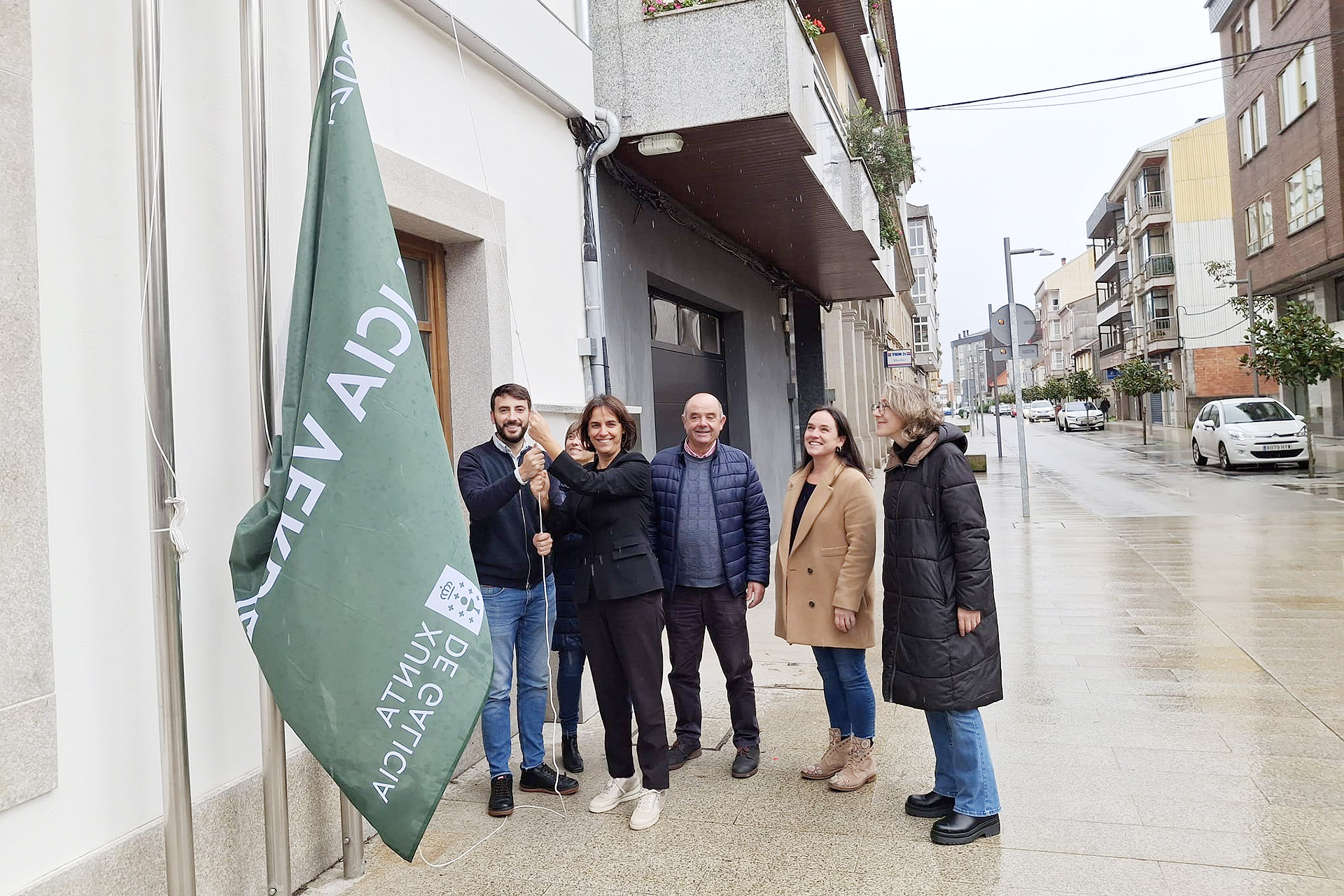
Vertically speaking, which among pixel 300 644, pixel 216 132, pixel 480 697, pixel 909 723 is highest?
pixel 216 132

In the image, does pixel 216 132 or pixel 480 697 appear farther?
pixel 216 132

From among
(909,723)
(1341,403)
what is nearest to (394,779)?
(909,723)

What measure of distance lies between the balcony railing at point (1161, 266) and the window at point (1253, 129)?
19.4 m

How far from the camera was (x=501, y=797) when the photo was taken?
4367mm

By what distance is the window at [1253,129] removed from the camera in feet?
106

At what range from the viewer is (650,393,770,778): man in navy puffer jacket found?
4.76m

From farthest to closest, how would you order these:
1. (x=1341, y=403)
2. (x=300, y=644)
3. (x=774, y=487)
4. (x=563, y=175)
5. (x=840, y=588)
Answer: (x=1341, y=403) < (x=774, y=487) < (x=563, y=175) < (x=840, y=588) < (x=300, y=644)

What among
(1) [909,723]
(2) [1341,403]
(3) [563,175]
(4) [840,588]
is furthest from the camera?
(2) [1341,403]

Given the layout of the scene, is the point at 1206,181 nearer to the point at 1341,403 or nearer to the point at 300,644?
the point at 1341,403

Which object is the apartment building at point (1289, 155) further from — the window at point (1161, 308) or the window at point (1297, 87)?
the window at point (1161, 308)

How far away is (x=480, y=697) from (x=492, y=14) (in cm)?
410

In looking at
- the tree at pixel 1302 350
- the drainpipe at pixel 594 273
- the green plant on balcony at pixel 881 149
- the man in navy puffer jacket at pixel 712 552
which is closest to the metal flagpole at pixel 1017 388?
the green plant on balcony at pixel 881 149

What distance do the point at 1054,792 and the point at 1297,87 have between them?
32.4m

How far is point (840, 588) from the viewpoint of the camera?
4430mm
